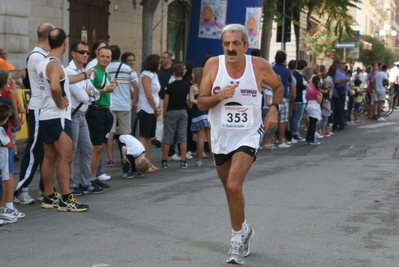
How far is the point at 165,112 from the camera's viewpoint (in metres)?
13.4

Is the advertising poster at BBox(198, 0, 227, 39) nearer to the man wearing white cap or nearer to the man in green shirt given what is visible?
the man in green shirt

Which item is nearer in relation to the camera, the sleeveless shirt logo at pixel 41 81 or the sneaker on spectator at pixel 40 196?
the sleeveless shirt logo at pixel 41 81

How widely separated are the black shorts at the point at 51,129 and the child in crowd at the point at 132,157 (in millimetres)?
3002

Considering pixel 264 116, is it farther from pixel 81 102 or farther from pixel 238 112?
pixel 238 112

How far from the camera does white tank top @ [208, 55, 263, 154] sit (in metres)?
7.00

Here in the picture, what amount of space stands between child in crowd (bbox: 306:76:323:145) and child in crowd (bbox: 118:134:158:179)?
21.6ft

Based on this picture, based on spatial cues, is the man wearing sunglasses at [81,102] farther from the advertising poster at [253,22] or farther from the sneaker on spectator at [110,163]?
the advertising poster at [253,22]

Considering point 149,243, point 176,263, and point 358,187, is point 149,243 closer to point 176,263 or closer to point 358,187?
point 176,263

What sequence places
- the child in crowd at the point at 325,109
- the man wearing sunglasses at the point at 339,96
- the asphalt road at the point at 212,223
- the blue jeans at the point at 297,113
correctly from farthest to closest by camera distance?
the man wearing sunglasses at the point at 339,96, the child in crowd at the point at 325,109, the blue jeans at the point at 297,113, the asphalt road at the point at 212,223

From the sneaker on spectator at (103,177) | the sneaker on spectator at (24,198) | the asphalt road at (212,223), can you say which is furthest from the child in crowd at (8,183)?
the sneaker on spectator at (103,177)

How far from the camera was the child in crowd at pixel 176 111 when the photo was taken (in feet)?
43.6

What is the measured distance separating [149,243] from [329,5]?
19.5 m

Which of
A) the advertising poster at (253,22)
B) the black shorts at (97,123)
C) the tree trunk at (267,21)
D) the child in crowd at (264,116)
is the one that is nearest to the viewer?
the black shorts at (97,123)

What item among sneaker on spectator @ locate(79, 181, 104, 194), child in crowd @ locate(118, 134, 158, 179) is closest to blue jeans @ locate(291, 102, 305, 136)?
child in crowd @ locate(118, 134, 158, 179)
